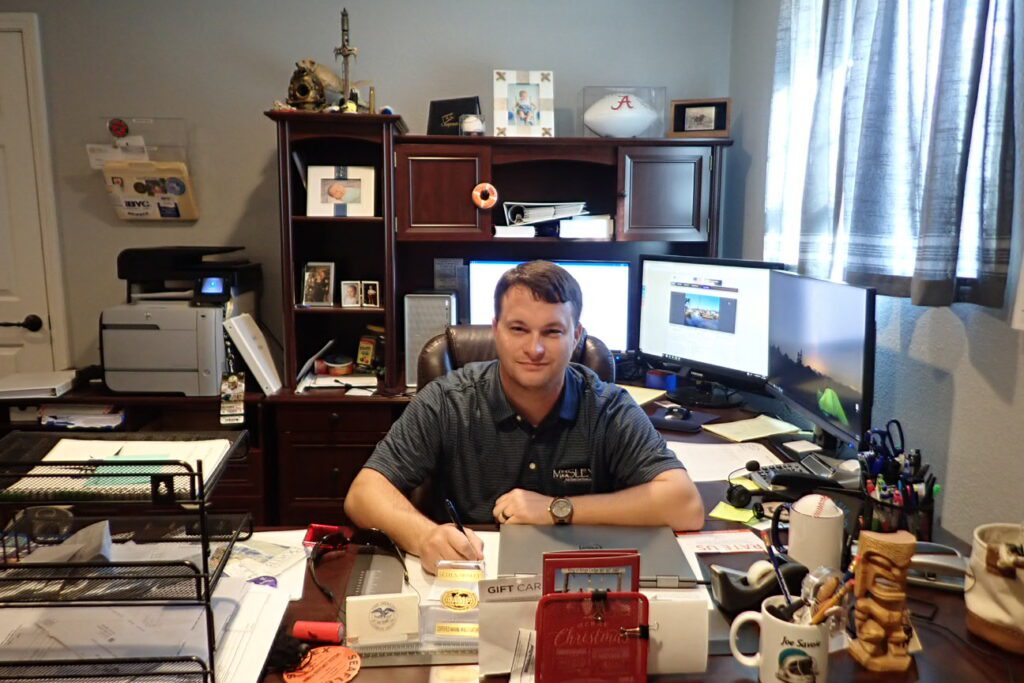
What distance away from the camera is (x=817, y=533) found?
4.10ft

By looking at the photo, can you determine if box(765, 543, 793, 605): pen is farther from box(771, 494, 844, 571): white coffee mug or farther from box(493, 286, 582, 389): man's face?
box(493, 286, 582, 389): man's face

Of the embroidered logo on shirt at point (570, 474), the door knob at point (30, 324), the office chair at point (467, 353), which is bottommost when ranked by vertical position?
the embroidered logo on shirt at point (570, 474)

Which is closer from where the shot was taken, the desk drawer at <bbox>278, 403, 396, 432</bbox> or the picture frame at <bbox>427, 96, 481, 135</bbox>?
the desk drawer at <bbox>278, 403, 396, 432</bbox>

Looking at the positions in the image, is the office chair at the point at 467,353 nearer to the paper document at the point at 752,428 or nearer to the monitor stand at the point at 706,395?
the paper document at the point at 752,428

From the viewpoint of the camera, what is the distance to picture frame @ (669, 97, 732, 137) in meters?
2.99

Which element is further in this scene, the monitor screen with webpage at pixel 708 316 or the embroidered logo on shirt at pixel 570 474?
the monitor screen with webpage at pixel 708 316

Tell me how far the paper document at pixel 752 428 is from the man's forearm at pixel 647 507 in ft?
2.39

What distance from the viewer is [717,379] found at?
2572 millimetres

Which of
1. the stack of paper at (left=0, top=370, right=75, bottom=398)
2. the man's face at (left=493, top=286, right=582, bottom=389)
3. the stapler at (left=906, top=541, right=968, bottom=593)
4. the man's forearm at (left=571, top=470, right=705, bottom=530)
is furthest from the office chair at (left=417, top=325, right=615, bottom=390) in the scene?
the stack of paper at (left=0, top=370, right=75, bottom=398)

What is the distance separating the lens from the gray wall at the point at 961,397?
155cm

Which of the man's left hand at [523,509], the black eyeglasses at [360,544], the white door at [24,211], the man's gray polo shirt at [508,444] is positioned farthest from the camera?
the white door at [24,211]

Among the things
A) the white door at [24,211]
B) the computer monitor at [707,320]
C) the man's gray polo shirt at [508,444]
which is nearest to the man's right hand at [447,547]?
the man's gray polo shirt at [508,444]

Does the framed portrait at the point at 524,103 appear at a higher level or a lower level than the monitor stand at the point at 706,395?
higher

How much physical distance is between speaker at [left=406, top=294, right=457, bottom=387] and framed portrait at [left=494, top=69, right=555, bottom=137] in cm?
71
